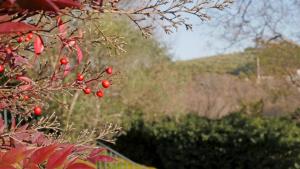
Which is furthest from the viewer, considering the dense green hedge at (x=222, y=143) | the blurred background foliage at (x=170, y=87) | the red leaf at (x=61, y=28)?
the blurred background foliage at (x=170, y=87)

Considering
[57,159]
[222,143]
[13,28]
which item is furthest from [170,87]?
[13,28]

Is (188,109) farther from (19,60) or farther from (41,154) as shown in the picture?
(41,154)

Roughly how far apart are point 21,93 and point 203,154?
35.5 feet

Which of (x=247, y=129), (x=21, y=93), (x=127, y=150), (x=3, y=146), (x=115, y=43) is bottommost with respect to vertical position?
(x=127, y=150)

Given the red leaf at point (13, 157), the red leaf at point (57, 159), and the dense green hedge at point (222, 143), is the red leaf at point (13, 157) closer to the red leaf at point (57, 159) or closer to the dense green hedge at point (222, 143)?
the red leaf at point (57, 159)

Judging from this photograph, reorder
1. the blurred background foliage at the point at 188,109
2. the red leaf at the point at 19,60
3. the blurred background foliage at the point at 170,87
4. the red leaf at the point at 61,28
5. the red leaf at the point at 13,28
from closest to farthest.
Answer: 1. the red leaf at the point at 13,28
2. the red leaf at the point at 61,28
3. the red leaf at the point at 19,60
4. the blurred background foliage at the point at 188,109
5. the blurred background foliage at the point at 170,87

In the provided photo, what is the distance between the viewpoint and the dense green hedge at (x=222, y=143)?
11.0m

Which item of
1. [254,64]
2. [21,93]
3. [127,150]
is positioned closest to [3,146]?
[21,93]

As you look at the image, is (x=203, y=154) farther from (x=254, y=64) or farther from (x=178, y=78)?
(x=178, y=78)

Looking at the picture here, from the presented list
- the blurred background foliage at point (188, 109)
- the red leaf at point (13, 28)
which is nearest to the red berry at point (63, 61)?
the red leaf at point (13, 28)

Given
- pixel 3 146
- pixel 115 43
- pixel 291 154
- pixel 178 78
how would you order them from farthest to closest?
pixel 178 78 < pixel 291 154 < pixel 115 43 < pixel 3 146

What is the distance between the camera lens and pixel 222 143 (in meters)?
12.2

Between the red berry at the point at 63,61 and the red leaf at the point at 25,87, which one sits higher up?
the red berry at the point at 63,61

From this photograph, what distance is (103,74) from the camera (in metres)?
2.11
